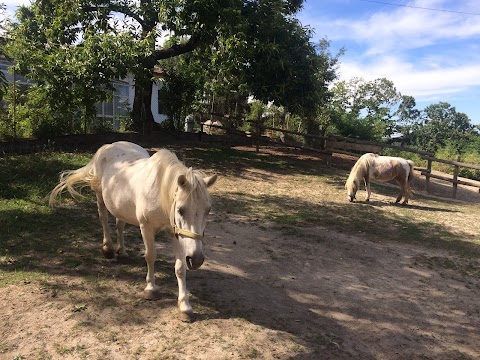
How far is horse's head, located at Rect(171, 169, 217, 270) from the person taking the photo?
2.80 meters

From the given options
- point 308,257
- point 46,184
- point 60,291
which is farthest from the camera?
point 46,184

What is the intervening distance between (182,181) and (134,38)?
34.7 feet

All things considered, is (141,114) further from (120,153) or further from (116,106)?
(120,153)

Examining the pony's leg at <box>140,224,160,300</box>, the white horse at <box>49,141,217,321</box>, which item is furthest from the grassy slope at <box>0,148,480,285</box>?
the pony's leg at <box>140,224,160,300</box>

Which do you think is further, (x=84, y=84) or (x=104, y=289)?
(x=84, y=84)

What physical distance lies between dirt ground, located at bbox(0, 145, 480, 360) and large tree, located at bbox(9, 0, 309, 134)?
295 inches

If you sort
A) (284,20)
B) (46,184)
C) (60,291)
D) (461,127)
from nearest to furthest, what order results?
1. (60,291)
2. (46,184)
3. (284,20)
4. (461,127)

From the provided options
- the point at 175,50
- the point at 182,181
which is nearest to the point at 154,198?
the point at 182,181

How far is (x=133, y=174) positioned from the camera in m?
3.77

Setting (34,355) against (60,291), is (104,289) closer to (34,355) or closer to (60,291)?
(60,291)

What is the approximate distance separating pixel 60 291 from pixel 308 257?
347 centimetres

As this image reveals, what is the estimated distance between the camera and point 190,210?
2.86 m

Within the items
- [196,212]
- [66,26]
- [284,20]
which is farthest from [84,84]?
[196,212]

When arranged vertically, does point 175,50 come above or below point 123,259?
above
